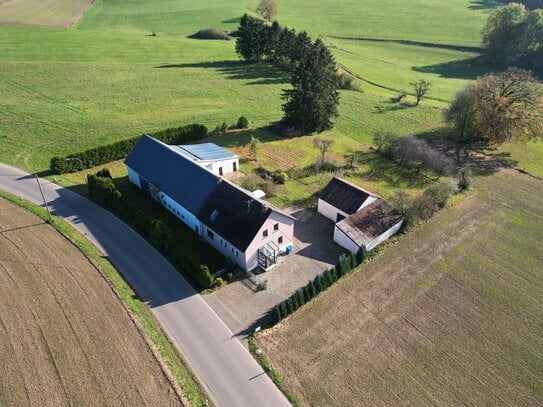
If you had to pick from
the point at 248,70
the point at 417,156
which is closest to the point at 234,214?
the point at 417,156

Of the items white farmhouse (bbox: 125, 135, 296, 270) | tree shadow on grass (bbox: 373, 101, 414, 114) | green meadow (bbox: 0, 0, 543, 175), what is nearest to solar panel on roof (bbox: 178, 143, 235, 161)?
white farmhouse (bbox: 125, 135, 296, 270)

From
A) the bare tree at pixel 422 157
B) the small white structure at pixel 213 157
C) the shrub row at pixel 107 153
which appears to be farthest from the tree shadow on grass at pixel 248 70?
the bare tree at pixel 422 157

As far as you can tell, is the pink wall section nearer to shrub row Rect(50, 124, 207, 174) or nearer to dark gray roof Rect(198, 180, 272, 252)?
dark gray roof Rect(198, 180, 272, 252)

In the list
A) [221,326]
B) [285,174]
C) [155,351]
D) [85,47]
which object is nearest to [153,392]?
[155,351]

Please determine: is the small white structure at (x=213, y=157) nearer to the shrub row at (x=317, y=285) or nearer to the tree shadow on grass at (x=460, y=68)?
the shrub row at (x=317, y=285)

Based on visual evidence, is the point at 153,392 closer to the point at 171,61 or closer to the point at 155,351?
the point at 155,351

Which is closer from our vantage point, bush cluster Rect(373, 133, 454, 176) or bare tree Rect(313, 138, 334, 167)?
bush cluster Rect(373, 133, 454, 176)
